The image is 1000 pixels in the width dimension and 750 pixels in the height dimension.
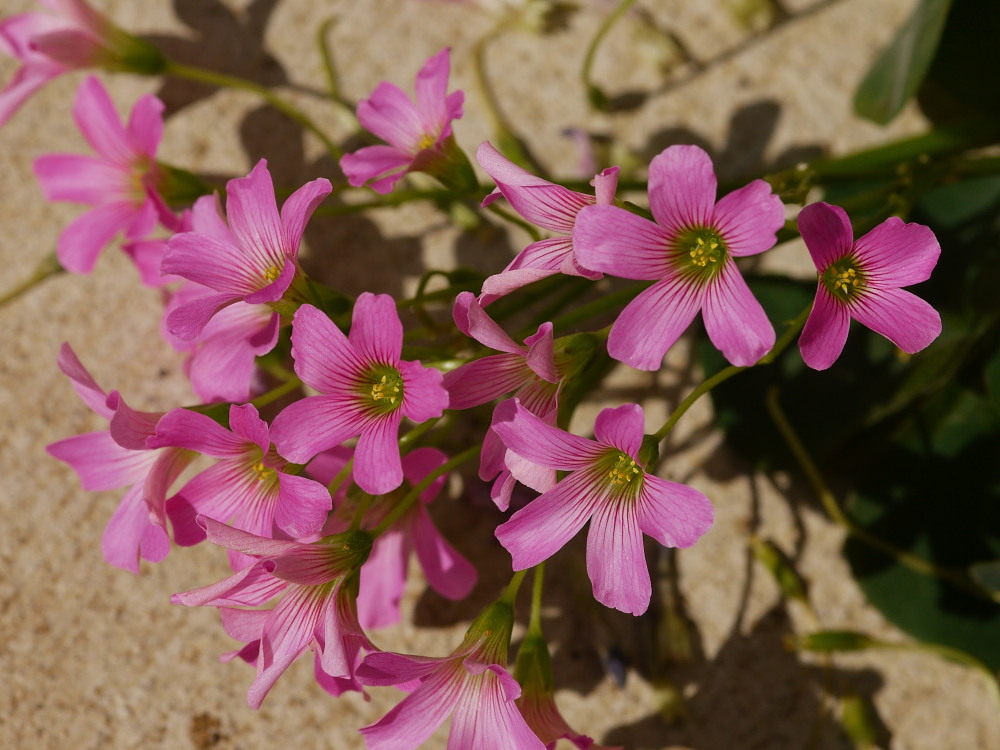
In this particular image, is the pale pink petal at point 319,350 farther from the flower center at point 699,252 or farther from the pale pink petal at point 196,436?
the flower center at point 699,252

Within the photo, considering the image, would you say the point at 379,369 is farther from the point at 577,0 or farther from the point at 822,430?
the point at 577,0

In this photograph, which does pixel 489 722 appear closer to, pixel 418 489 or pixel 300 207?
pixel 418 489

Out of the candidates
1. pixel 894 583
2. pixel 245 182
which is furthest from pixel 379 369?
pixel 894 583

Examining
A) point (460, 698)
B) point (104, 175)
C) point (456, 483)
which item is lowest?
point (456, 483)

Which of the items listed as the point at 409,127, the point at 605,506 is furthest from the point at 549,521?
the point at 409,127

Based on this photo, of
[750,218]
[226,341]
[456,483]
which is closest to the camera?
[750,218]

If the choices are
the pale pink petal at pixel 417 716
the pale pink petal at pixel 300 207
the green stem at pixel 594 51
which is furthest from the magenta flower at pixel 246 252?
the green stem at pixel 594 51
